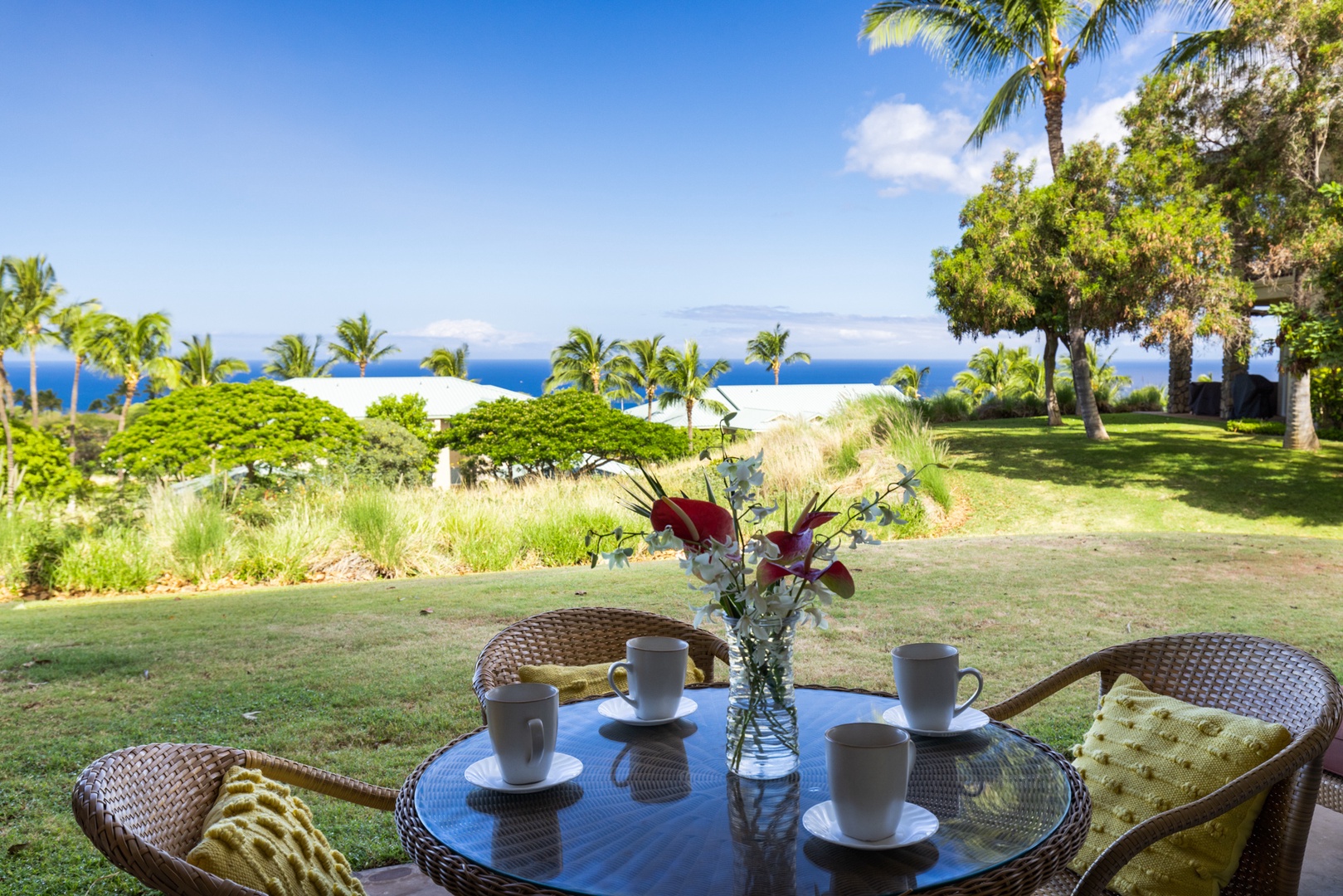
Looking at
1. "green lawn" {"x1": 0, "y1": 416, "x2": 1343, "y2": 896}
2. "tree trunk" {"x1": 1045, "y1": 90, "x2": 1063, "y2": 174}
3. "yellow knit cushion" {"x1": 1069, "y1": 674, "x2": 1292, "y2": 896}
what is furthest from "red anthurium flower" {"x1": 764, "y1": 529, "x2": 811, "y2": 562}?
"tree trunk" {"x1": 1045, "y1": 90, "x2": 1063, "y2": 174}

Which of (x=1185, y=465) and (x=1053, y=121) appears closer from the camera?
(x=1185, y=465)

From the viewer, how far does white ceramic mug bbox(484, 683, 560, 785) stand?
156 cm

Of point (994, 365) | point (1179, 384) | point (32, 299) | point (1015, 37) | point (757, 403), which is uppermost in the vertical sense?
point (1015, 37)

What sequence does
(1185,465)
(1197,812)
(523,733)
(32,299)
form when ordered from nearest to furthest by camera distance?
(523,733)
(1197,812)
(1185,465)
(32,299)

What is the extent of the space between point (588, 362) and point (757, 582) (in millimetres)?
40870

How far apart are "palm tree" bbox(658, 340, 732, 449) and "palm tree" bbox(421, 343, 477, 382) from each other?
16966mm

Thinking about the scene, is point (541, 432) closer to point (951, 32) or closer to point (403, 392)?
point (951, 32)

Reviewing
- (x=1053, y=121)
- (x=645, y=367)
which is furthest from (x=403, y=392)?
(x=1053, y=121)

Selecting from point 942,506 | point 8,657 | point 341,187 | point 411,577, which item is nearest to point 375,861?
point 8,657

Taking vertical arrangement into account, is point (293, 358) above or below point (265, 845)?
above

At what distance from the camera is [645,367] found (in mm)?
41312

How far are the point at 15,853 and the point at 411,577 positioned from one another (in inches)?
215

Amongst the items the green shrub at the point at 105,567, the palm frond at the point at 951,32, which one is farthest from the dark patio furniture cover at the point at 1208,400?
the green shrub at the point at 105,567

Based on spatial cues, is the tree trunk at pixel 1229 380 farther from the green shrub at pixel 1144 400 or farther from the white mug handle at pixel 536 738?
the white mug handle at pixel 536 738
